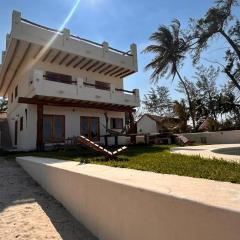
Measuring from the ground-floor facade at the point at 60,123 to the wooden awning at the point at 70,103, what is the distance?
591 mm

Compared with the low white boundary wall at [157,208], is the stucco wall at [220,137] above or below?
above

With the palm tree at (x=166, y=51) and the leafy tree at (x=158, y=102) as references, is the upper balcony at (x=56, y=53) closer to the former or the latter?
the palm tree at (x=166, y=51)

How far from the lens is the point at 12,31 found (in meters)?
14.8

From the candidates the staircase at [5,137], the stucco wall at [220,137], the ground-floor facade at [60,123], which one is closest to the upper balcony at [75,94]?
the ground-floor facade at [60,123]

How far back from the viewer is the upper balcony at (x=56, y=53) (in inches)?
606

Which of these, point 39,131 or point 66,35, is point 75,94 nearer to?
point 39,131

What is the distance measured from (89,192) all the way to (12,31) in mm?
13213

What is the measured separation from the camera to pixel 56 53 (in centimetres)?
1719

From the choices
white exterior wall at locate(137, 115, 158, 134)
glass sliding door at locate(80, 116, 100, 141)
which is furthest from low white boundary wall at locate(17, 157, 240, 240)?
white exterior wall at locate(137, 115, 158, 134)

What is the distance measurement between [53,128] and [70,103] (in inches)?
76.5

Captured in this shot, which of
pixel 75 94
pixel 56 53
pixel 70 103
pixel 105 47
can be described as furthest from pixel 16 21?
pixel 105 47

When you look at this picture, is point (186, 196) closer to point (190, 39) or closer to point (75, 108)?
point (75, 108)

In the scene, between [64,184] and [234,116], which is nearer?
[64,184]

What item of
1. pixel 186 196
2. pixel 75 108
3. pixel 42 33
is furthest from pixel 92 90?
pixel 186 196
